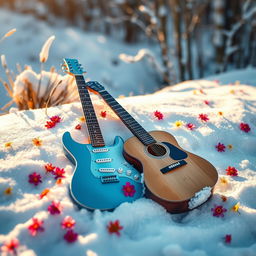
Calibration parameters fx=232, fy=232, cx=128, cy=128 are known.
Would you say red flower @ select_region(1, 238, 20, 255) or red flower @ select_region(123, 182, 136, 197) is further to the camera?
red flower @ select_region(123, 182, 136, 197)

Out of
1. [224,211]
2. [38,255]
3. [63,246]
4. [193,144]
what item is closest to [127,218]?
[63,246]

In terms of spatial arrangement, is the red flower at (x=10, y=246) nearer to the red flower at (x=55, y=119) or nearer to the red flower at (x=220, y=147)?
the red flower at (x=55, y=119)

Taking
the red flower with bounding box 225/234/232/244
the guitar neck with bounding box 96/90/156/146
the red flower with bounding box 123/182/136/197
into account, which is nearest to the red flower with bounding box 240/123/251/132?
the guitar neck with bounding box 96/90/156/146

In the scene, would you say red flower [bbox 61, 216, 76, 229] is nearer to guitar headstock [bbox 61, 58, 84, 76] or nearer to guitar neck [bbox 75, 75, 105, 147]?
guitar neck [bbox 75, 75, 105, 147]

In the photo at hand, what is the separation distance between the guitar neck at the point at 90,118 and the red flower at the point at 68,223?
1.65 ft

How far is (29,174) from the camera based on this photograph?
1.49 m

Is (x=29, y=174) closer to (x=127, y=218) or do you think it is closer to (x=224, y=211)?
(x=127, y=218)

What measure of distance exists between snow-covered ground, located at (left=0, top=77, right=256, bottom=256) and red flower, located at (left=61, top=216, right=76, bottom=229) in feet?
0.08

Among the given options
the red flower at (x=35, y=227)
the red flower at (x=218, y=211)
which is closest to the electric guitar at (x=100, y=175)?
the red flower at (x=35, y=227)

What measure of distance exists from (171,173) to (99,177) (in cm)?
44

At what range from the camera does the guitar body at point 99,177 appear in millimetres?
1310

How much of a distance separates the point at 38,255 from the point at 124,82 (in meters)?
5.05

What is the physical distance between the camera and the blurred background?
14.8 ft

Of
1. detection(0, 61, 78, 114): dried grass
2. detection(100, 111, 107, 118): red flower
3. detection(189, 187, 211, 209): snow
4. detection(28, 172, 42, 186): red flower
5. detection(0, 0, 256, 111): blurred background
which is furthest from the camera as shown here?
detection(0, 0, 256, 111): blurred background
